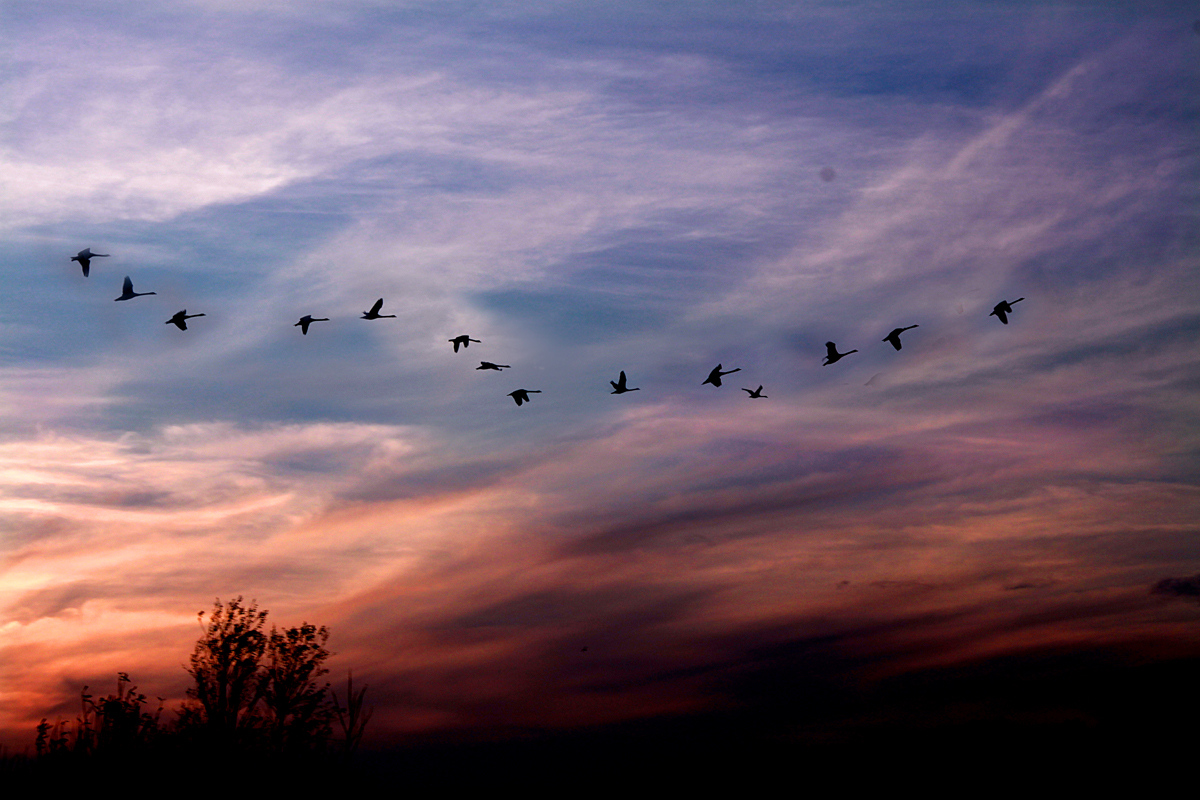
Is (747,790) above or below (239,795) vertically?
below

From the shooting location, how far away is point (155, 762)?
200 feet

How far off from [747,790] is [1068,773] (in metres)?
54.5

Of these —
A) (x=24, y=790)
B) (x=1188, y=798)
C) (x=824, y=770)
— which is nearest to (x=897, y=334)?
(x=24, y=790)

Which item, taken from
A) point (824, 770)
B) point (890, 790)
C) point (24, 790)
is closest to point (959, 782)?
point (890, 790)

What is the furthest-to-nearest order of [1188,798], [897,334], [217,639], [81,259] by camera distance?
[1188,798] → [217,639] → [897,334] → [81,259]

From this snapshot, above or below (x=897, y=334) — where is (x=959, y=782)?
below

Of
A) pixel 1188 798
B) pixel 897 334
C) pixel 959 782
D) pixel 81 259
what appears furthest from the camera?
pixel 959 782

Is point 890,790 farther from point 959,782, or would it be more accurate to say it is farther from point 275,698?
point 275,698

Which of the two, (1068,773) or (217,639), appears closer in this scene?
(217,639)

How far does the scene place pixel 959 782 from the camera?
568ft

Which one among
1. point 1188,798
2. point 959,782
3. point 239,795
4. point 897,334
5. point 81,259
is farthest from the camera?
point 959,782

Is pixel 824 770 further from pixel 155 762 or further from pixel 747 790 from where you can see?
pixel 155 762

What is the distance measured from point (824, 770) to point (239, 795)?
472ft

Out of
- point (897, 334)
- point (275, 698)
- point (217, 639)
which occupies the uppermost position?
point (897, 334)
